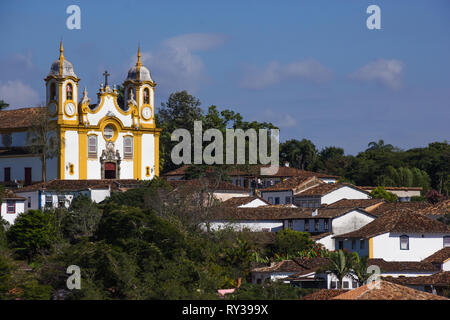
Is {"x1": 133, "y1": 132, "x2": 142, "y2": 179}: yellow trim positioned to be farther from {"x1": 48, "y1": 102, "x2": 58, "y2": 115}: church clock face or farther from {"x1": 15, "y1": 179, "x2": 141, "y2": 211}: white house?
{"x1": 15, "y1": 179, "x2": 141, "y2": 211}: white house

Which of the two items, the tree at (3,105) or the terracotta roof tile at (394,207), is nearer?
the terracotta roof tile at (394,207)

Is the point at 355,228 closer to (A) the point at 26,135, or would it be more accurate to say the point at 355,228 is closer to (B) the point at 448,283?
(B) the point at 448,283

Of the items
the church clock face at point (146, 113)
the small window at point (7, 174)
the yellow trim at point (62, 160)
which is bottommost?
the small window at point (7, 174)

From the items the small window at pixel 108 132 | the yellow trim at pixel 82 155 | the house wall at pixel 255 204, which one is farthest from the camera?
the small window at pixel 108 132

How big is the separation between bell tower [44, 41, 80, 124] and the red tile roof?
26.8 m

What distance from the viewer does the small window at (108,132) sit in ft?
265

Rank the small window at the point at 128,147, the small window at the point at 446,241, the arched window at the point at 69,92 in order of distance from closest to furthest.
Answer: the small window at the point at 446,241
the arched window at the point at 69,92
the small window at the point at 128,147

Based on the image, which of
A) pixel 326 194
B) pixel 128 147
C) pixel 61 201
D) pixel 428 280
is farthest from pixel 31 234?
pixel 326 194

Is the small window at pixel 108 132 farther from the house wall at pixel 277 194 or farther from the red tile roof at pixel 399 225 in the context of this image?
the red tile roof at pixel 399 225

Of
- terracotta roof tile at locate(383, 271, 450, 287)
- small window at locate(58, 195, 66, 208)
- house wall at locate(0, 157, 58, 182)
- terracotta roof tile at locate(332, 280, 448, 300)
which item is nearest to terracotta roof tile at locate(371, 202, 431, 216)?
terracotta roof tile at locate(383, 271, 450, 287)

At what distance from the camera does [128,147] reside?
82.0 meters

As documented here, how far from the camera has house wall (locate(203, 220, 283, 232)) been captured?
204ft

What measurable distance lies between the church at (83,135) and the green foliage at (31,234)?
66.5 feet

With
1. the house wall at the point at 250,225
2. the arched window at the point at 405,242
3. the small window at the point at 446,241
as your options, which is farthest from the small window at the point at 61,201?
the small window at the point at 446,241
